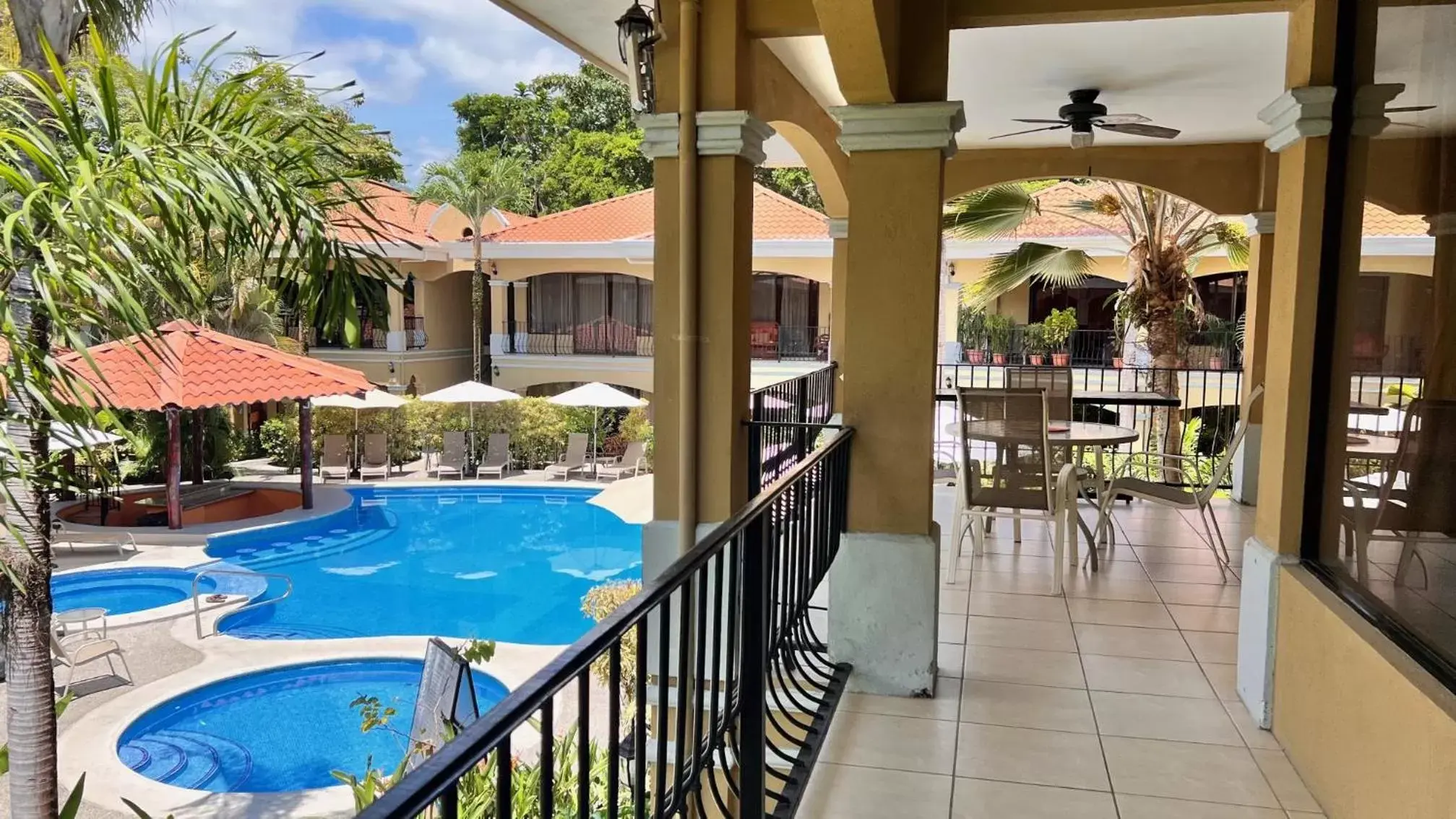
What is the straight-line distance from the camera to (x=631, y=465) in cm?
1661

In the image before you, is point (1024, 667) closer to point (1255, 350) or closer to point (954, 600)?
point (954, 600)

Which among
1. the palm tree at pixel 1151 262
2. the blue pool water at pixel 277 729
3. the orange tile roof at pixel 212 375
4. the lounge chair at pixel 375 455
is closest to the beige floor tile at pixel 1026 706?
the blue pool water at pixel 277 729

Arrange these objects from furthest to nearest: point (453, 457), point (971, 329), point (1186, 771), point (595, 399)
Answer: point (971, 329) < point (453, 457) < point (595, 399) < point (1186, 771)

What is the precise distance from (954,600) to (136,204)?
4028 millimetres

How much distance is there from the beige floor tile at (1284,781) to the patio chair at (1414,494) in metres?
0.68

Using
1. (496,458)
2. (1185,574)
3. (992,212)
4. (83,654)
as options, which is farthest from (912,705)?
(496,458)

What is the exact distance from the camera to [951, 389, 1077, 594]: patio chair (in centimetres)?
534

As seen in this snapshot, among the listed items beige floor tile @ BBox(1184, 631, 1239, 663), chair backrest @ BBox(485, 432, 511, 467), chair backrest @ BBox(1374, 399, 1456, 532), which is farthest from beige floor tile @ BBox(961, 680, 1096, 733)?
chair backrest @ BBox(485, 432, 511, 467)

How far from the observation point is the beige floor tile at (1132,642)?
173 inches

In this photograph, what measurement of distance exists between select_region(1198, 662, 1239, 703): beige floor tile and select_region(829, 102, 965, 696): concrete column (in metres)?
1.09

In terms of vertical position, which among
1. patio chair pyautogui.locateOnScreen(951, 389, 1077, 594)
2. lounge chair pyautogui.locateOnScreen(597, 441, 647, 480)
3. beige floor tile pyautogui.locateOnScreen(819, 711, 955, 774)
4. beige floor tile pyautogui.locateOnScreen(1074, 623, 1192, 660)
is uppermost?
patio chair pyautogui.locateOnScreen(951, 389, 1077, 594)

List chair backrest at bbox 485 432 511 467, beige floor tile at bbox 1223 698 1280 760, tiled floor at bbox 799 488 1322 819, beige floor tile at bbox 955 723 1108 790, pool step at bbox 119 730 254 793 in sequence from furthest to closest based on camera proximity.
Answer: chair backrest at bbox 485 432 511 467 → pool step at bbox 119 730 254 793 → beige floor tile at bbox 1223 698 1280 760 → beige floor tile at bbox 955 723 1108 790 → tiled floor at bbox 799 488 1322 819

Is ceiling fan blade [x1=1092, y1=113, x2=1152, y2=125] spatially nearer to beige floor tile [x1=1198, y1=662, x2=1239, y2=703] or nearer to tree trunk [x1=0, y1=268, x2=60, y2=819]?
beige floor tile [x1=1198, y1=662, x2=1239, y2=703]

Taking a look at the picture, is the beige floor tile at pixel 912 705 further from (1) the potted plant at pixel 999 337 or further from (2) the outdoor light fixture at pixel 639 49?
(1) the potted plant at pixel 999 337
